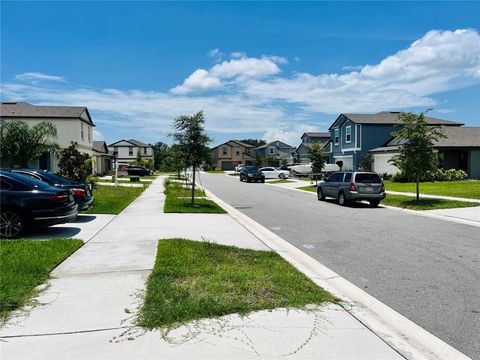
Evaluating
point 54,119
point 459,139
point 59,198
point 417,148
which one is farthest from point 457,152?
point 54,119

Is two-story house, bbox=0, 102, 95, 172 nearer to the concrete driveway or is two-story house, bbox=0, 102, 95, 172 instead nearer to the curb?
the concrete driveway

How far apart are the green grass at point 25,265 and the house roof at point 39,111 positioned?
102 feet

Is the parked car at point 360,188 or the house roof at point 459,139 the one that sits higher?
the house roof at point 459,139

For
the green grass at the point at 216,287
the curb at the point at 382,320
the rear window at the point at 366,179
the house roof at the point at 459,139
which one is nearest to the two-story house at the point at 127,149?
the house roof at the point at 459,139

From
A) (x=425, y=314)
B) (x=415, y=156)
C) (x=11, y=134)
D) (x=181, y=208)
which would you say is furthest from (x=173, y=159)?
(x=11, y=134)

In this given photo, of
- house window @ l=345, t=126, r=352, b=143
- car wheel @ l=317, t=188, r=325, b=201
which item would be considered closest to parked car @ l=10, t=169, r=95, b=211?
car wheel @ l=317, t=188, r=325, b=201

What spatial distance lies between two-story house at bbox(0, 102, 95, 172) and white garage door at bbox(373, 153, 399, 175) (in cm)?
2661

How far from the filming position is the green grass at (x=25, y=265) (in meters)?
5.28

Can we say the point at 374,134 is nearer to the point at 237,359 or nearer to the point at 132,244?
the point at 132,244

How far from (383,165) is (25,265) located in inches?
1379

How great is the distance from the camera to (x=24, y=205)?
960 cm

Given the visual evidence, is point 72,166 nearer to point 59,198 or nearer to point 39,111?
point 59,198

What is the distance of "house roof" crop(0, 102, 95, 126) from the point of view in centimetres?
3681

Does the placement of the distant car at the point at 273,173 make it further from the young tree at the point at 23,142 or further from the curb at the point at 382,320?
the curb at the point at 382,320
